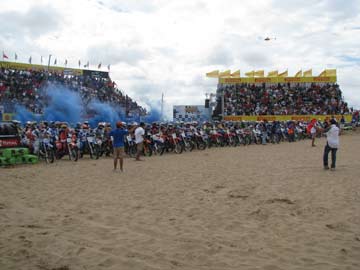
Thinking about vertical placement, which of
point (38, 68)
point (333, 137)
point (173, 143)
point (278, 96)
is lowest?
point (173, 143)

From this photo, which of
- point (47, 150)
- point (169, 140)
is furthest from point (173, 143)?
point (47, 150)

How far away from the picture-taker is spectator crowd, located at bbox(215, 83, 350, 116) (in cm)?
3997

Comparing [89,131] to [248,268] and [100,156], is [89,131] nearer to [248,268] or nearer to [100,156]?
[100,156]

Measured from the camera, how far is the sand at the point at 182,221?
4570 mm

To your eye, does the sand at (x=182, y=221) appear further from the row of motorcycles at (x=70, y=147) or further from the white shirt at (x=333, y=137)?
the row of motorcycles at (x=70, y=147)

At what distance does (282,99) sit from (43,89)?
24883mm

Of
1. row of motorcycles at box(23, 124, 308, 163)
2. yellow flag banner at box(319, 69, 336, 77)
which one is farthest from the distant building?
yellow flag banner at box(319, 69, 336, 77)

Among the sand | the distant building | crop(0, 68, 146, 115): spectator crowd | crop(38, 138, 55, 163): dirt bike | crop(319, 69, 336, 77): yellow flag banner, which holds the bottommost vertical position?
the sand

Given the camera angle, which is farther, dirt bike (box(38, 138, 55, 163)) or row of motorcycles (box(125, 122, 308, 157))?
row of motorcycles (box(125, 122, 308, 157))

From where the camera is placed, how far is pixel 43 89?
1286 inches

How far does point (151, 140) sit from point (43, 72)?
24.1 metres

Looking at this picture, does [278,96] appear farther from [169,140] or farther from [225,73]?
[169,140]

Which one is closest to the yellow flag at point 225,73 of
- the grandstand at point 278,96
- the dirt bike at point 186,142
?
the grandstand at point 278,96

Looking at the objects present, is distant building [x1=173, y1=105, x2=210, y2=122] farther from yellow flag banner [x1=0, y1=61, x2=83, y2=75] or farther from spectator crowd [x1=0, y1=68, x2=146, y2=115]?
yellow flag banner [x1=0, y1=61, x2=83, y2=75]
